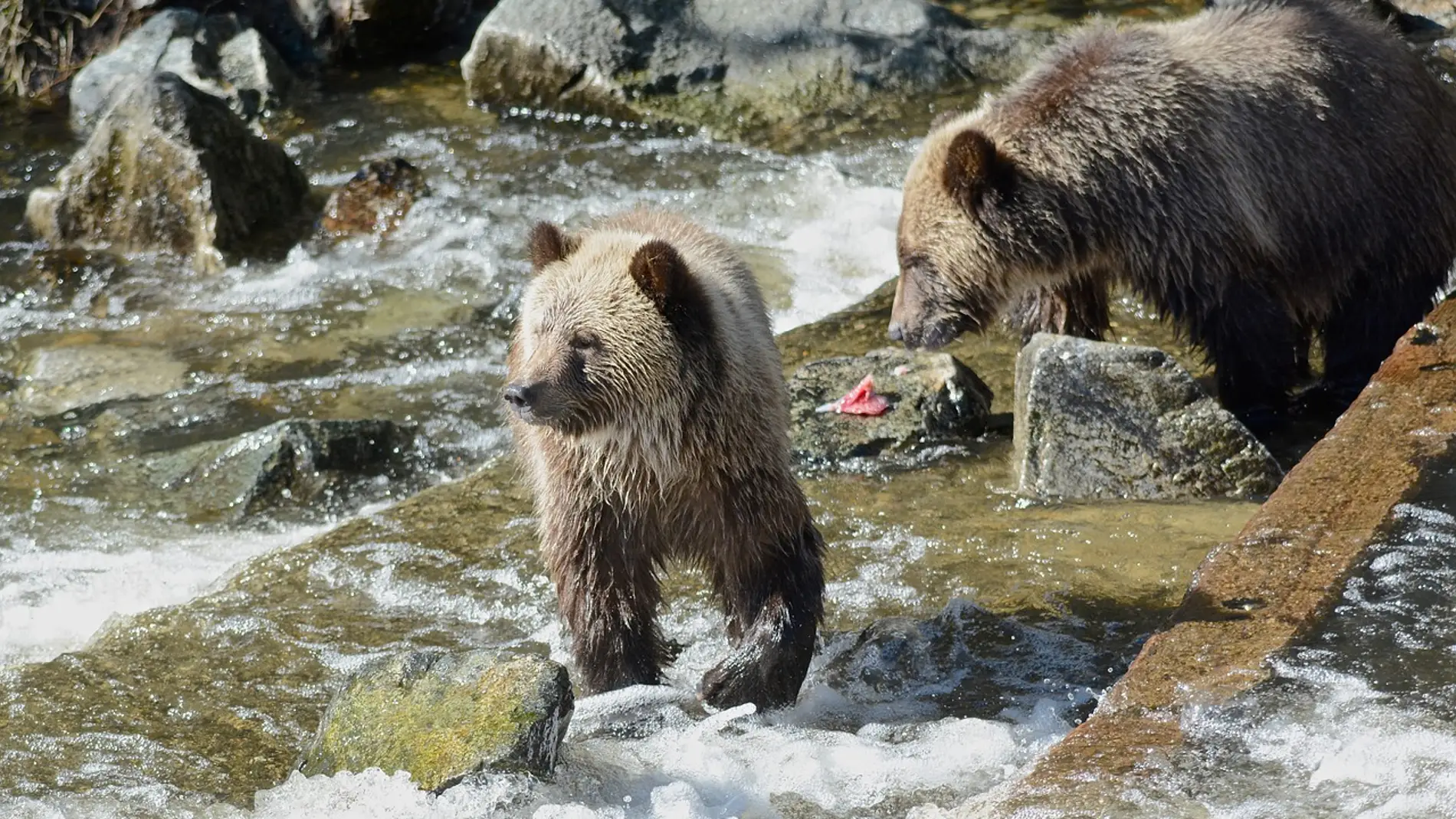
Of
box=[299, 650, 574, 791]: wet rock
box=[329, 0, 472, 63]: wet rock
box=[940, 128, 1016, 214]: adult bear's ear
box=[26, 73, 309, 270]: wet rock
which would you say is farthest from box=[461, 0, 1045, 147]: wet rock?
box=[299, 650, 574, 791]: wet rock

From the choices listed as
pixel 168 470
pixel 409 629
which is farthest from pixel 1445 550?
pixel 168 470

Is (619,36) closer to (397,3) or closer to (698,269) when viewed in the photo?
(397,3)

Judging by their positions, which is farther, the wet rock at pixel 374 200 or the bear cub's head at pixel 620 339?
the wet rock at pixel 374 200

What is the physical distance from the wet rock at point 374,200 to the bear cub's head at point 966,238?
15.7 feet

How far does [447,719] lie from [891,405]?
324 cm

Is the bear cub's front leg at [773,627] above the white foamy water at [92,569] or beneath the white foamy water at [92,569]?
above

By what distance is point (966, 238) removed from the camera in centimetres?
721

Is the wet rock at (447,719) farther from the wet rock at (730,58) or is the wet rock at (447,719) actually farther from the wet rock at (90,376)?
the wet rock at (730,58)

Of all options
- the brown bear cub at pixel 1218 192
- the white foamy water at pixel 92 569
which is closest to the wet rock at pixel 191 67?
the white foamy water at pixel 92 569

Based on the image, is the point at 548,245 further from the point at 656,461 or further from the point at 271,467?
the point at 271,467

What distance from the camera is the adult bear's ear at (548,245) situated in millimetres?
5098

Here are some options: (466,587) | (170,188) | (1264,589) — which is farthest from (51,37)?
(1264,589)

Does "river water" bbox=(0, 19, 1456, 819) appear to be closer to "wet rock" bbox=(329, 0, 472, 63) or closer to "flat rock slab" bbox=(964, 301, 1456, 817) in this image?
"flat rock slab" bbox=(964, 301, 1456, 817)

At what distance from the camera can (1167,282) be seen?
A: 277 inches
